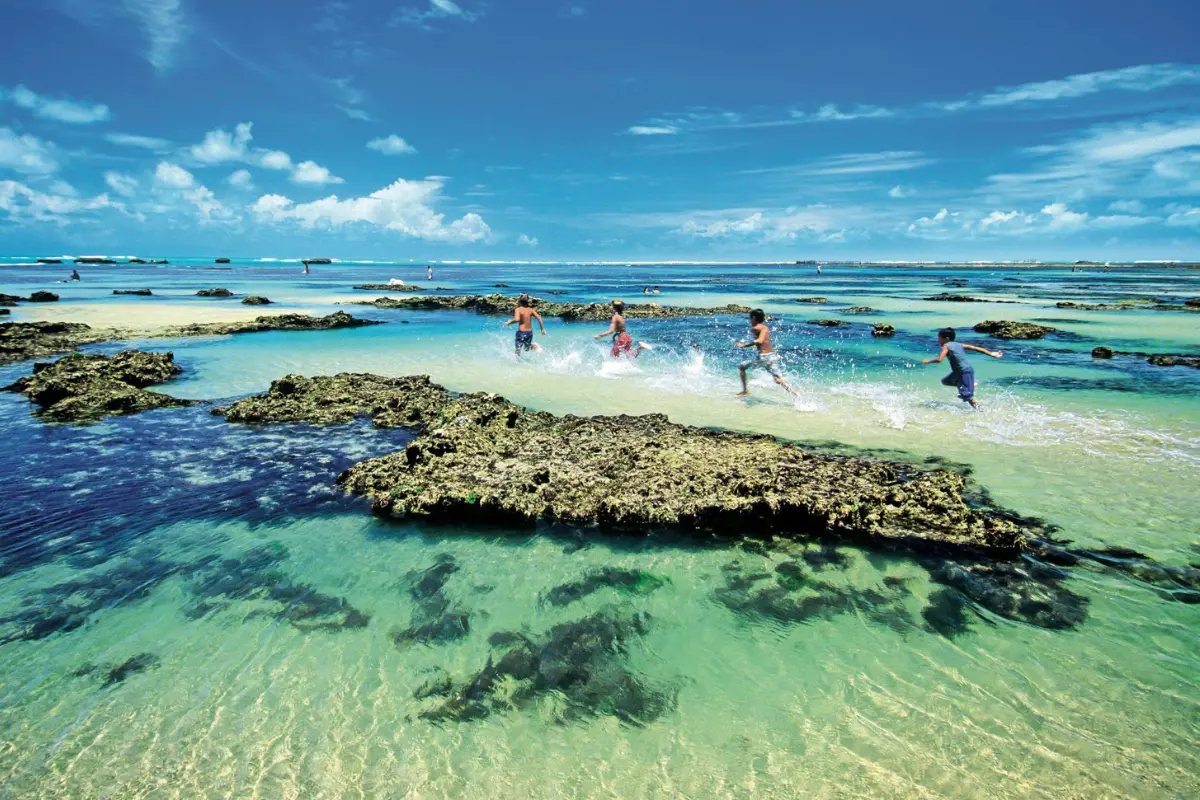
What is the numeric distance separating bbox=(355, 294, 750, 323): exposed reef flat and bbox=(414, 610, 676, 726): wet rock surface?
31754mm

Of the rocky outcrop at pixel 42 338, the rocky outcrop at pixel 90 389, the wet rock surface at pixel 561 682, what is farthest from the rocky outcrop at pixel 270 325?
the wet rock surface at pixel 561 682

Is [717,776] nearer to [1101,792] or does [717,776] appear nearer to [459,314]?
[1101,792]

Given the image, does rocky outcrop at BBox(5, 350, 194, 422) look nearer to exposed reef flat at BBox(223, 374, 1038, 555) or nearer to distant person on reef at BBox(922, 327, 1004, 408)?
exposed reef flat at BBox(223, 374, 1038, 555)

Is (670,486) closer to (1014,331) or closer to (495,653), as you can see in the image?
(495,653)

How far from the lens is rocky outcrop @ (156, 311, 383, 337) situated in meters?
26.7

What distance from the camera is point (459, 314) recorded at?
39.2 m

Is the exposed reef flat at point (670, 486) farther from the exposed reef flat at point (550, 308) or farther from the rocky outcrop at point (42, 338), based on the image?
the exposed reef flat at point (550, 308)

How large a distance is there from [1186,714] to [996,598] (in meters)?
1.47

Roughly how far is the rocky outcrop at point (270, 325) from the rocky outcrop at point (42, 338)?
2508mm

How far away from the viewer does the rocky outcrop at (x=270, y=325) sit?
26.7m

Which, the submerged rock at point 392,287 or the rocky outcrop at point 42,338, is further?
the submerged rock at point 392,287

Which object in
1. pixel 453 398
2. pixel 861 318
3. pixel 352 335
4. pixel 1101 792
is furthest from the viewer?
pixel 861 318

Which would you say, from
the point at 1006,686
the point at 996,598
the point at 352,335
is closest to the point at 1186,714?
the point at 1006,686

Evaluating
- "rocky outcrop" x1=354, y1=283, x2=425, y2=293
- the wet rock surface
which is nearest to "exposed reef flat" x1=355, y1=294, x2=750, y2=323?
"rocky outcrop" x1=354, y1=283, x2=425, y2=293
